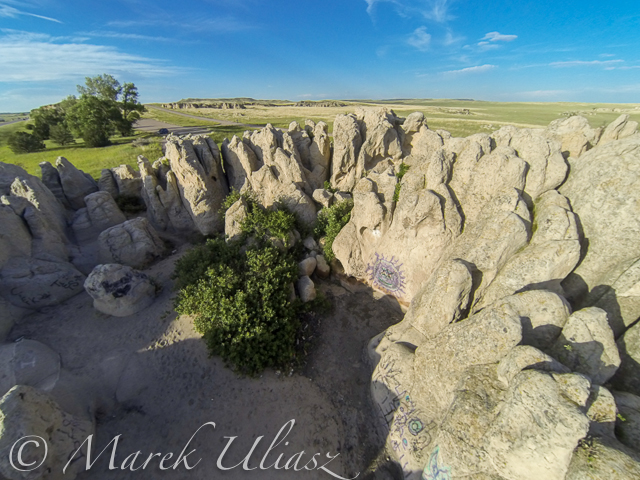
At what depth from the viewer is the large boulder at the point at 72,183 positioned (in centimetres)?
2022

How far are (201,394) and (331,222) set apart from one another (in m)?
10.3

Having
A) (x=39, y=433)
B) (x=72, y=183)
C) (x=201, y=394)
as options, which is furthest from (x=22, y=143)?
(x=201, y=394)

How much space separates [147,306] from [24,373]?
15.1ft

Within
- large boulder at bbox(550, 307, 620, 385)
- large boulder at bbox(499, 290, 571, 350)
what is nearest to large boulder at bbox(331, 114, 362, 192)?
large boulder at bbox(499, 290, 571, 350)

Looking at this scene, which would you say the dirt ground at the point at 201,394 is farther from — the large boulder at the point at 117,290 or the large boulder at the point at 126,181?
the large boulder at the point at 126,181

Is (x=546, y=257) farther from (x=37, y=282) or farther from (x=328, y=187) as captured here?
(x=37, y=282)

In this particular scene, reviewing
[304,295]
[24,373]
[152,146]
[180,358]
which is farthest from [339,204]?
[152,146]

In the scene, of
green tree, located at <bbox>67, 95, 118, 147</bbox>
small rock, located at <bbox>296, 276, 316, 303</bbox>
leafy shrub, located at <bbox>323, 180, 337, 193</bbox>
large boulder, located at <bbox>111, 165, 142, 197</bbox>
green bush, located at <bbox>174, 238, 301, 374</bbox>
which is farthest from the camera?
green tree, located at <bbox>67, 95, 118, 147</bbox>

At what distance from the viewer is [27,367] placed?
9539 mm

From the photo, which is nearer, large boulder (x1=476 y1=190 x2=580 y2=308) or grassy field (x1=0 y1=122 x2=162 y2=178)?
large boulder (x1=476 y1=190 x2=580 y2=308)

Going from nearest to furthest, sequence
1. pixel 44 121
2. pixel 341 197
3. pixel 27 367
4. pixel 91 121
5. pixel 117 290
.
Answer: pixel 27 367 < pixel 117 290 < pixel 341 197 < pixel 91 121 < pixel 44 121

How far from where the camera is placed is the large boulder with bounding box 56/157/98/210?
796 inches

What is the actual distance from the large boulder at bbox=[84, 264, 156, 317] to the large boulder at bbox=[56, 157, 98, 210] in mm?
12474

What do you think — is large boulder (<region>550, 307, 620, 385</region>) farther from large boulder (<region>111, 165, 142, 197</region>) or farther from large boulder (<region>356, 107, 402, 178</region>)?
large boulder (<region>111, 165, 142, 197</region>)
